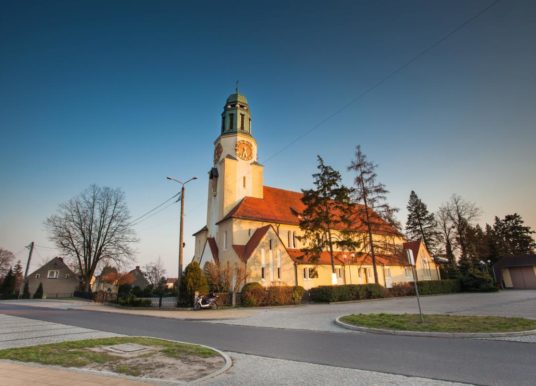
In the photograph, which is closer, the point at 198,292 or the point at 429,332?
the point at 429,332

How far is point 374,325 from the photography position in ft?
38.0

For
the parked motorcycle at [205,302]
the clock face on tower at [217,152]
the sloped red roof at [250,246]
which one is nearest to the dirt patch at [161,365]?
the parked motorcycle at [205,302]

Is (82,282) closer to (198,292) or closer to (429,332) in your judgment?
(198,292)

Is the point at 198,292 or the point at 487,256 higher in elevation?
the point at 487,256

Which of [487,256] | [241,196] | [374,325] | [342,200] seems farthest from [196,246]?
[487,256]

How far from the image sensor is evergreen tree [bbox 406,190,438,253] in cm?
5231

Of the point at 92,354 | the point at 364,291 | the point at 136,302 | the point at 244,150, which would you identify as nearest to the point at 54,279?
the point at 136,302

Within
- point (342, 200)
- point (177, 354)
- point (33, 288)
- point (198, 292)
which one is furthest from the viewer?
point (33, 288)

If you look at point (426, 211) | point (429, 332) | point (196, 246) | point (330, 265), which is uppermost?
point (426, 211)

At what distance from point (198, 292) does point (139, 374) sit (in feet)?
60.8

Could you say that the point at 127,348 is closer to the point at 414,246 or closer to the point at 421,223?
the point at 414,246

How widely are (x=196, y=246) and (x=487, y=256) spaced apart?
53.7 m

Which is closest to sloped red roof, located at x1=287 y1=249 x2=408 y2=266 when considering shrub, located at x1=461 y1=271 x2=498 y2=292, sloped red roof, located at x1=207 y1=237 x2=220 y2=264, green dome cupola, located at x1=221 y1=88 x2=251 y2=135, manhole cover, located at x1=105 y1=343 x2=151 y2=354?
sloped red roof, located at x1=207 y1=237 x2=220 y2=264

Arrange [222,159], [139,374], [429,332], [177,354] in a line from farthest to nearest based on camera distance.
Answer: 1. [222,159]
2. [429,332]
3. [177,354]
4. [139,374]
